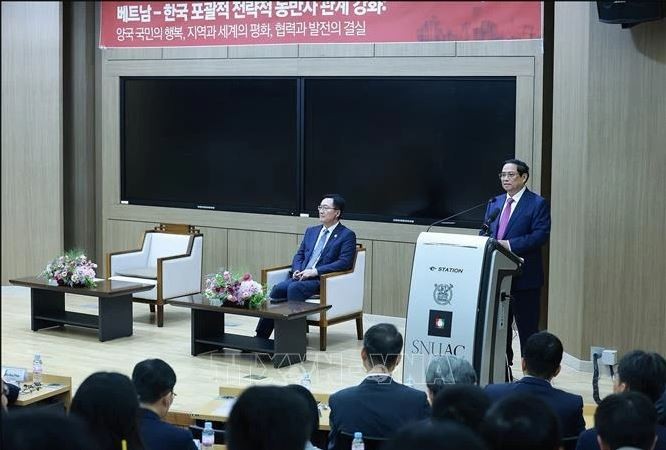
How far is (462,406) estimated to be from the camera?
279cm

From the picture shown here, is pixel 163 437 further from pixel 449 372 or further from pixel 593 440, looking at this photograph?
pixel 593 440

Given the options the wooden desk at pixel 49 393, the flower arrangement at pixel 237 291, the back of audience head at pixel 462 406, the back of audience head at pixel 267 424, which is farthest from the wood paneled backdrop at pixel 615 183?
the back of audience head at pixel 267 424

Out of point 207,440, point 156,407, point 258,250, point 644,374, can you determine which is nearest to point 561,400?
point 644,374

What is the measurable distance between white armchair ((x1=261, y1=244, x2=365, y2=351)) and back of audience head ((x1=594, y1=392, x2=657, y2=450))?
529 centimetres

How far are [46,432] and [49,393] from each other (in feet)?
12.4

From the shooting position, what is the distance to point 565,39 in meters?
7.87

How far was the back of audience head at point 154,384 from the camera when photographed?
3520 millimetres

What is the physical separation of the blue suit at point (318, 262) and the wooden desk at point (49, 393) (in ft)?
9.29

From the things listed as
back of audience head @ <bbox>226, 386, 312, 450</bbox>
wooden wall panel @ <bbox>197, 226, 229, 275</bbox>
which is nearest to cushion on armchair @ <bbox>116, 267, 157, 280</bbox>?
wooden wall panel @ <bbox>197, 226, 229, 275</bbox>

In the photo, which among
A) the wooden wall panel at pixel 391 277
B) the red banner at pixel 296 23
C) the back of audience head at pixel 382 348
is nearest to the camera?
the back of audience head at pixel 382 348

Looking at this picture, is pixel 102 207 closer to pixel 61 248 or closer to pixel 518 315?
pixel 61 248

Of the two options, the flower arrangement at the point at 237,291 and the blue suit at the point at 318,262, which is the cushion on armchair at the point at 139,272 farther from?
the flower arrangement at the point at 237,291

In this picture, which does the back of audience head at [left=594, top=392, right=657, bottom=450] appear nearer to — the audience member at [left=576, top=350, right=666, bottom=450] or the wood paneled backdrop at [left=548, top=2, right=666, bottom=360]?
the audience member at [left=576, top=350, right=666, bottom=450]

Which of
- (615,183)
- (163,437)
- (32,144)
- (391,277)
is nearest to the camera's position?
(163,437)
